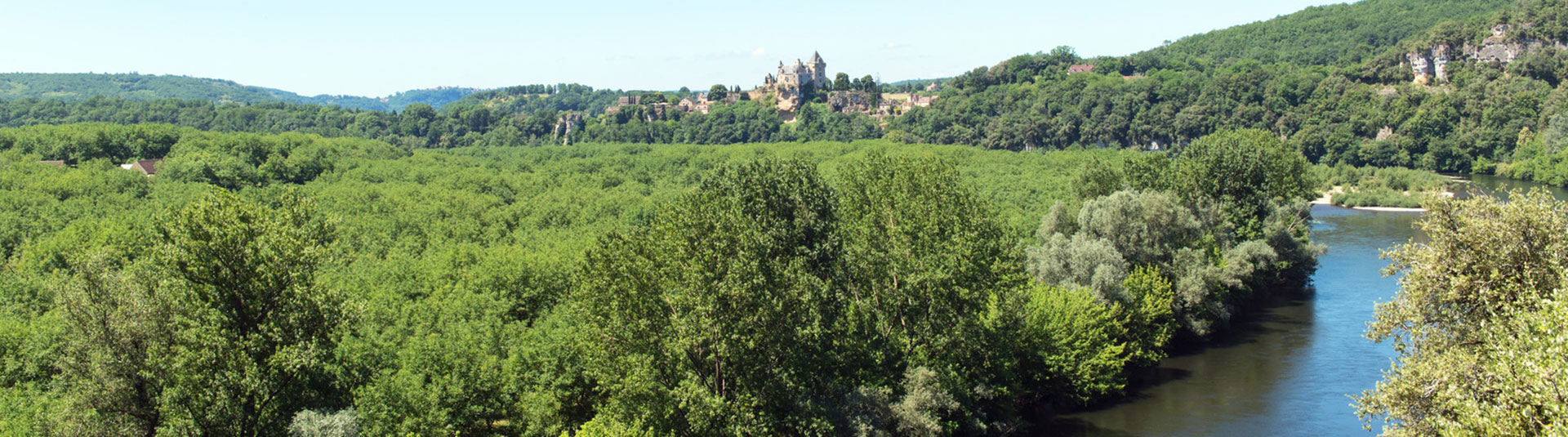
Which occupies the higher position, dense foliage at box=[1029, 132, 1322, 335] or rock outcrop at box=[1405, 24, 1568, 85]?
rock outcrop at box=[1405, 24, 1568, 85]

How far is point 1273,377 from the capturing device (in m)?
39.1

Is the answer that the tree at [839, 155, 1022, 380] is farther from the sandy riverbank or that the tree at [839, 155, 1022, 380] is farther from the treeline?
the treeline

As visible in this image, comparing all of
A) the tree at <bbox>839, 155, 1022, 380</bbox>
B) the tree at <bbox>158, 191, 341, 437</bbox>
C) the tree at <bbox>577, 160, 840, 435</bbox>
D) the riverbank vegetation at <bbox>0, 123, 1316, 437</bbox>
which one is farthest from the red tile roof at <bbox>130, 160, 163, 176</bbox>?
the tree at <bbox>839, 155, 1022, 380</bbox>

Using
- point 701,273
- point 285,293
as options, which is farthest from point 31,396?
point 701,273

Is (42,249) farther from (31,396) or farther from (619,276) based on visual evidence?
(619,276)

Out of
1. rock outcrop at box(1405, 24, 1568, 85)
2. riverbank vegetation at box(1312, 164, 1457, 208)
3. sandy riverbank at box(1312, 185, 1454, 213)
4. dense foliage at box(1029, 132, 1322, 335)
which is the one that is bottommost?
sandy riverbank at box(1312, 185, 1454, 213)

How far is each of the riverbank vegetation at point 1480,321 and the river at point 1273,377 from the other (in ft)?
13.0

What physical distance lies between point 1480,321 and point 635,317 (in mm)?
18005

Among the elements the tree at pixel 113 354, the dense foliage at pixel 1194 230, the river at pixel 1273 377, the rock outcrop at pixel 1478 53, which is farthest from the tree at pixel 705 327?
the rock outcrop at pixel 1478 53

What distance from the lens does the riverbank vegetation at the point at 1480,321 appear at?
53.7 feet

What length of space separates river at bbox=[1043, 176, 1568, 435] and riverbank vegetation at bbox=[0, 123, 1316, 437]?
1441mm

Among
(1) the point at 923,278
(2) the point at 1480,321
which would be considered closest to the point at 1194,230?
(1) the point at 923,278

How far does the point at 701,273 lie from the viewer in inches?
971

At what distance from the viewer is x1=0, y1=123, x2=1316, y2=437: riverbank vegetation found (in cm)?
2372
